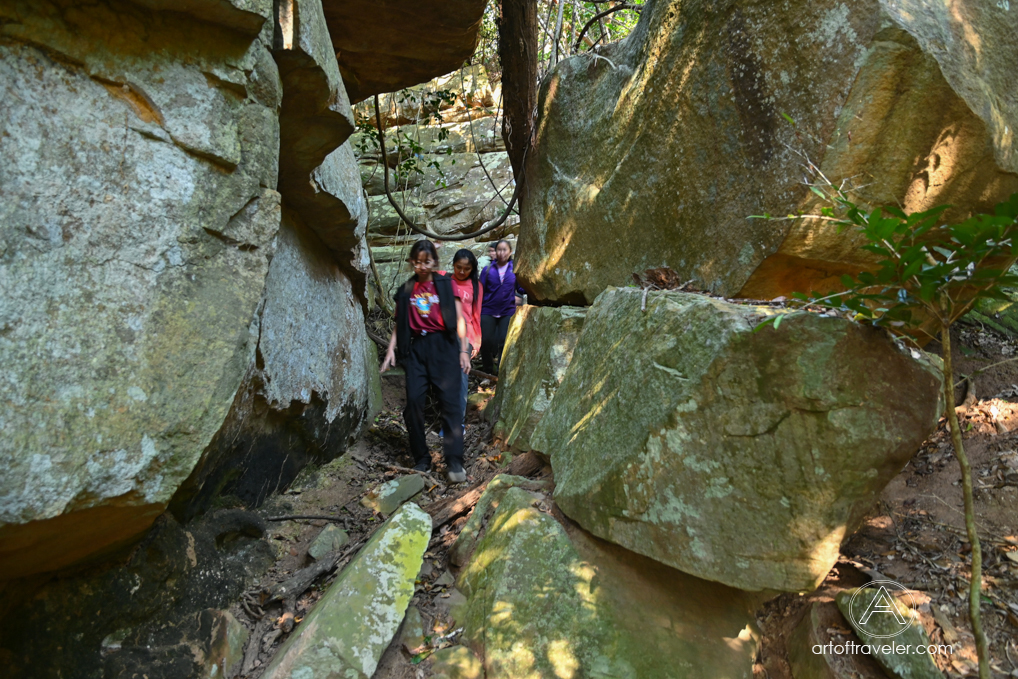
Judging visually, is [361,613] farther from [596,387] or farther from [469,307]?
[469,307]

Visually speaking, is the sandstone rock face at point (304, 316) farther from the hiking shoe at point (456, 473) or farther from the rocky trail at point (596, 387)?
the hiking shoe at point (456, 473)

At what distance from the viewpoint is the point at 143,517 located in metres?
2.27

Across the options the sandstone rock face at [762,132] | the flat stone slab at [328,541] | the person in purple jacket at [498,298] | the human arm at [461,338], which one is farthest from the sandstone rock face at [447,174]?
the flat stone slab at [328,541]

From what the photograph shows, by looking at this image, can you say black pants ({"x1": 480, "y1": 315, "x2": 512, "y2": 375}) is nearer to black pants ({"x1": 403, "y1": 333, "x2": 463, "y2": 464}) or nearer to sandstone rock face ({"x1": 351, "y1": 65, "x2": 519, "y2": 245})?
black pants ({"x1": 403, "y1": 333, "x2": 463, "y2": 464})

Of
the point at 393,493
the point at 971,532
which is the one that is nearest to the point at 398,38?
the point at 393,493

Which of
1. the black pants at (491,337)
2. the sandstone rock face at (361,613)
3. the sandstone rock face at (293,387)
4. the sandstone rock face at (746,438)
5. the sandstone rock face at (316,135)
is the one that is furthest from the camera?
the black pants at (491,337)

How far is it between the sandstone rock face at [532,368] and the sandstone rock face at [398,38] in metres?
2.32

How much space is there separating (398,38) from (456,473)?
3.53m

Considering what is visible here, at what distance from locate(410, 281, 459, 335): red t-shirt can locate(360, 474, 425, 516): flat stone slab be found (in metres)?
1.08

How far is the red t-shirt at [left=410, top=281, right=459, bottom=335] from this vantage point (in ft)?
14.0

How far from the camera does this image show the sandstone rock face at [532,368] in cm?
405

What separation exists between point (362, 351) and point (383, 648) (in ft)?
10.3

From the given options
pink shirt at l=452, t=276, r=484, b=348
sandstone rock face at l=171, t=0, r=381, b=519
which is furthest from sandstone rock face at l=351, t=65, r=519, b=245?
pink shirt at l=452, t=276, r=484, b=348

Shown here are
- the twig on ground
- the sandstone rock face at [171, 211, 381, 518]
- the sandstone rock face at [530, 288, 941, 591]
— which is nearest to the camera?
the sandstone rock face at [530, 288, 941, 591]
